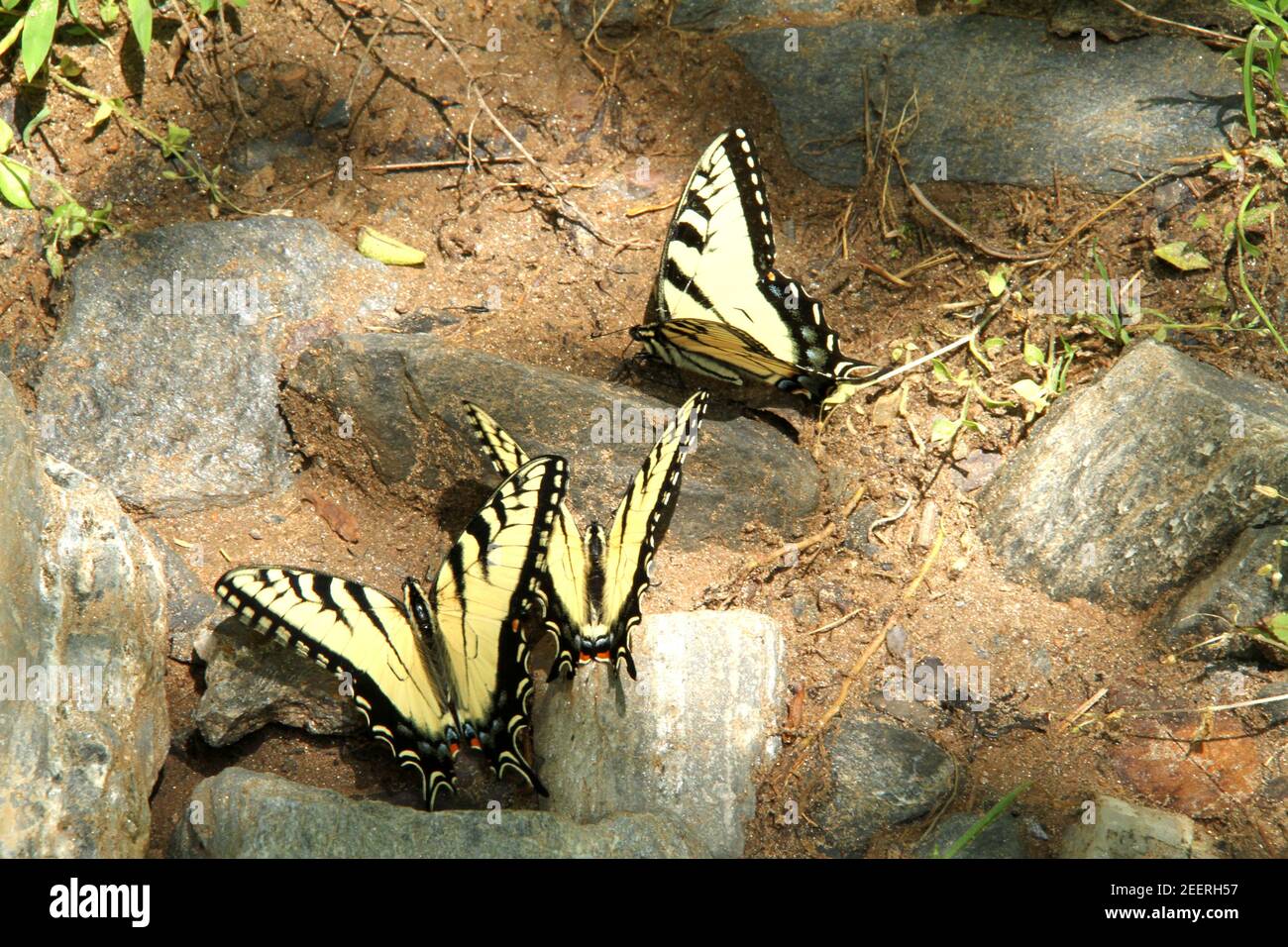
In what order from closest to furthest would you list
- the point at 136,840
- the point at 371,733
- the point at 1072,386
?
the point at 136,840, the point at 371,733, the point at 1072,386

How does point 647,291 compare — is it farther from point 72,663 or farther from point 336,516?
point 72,663

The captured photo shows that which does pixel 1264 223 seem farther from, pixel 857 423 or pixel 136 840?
pixel 136 840

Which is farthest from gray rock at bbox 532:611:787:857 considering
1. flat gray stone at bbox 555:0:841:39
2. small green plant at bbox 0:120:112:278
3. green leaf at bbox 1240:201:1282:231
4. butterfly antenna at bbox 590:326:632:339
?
flat gray stone at bbox 555:0:841:39

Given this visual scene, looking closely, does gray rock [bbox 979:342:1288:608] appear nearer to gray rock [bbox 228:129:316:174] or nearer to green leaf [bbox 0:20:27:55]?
gray rock [bbox 228:129:316:174]

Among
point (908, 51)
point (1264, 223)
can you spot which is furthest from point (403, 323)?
point (1264, 223)

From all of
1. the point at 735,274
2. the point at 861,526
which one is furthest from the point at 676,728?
the point at 735,274
